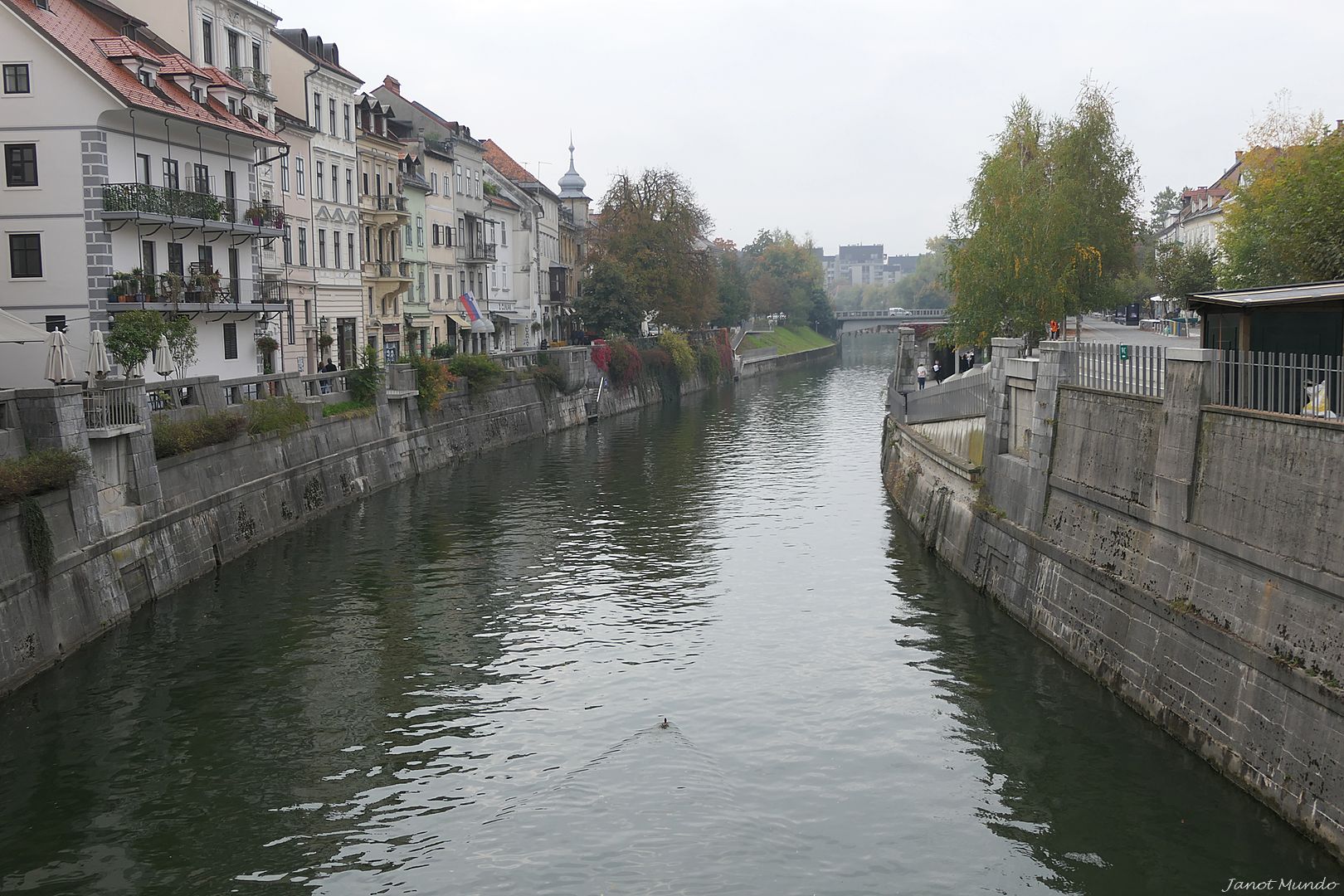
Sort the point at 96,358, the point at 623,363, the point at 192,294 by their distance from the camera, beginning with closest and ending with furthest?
the point at 96,358 < the point at 192,294 < the point at 623,363

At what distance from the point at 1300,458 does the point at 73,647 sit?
68.8ft

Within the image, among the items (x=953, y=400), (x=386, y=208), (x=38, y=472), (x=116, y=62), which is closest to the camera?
(x=38, y=472)

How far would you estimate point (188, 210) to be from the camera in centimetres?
3941

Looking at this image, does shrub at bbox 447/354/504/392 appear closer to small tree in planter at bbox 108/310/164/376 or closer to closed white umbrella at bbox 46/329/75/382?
small tree in planter at bbox 108/310/164/376

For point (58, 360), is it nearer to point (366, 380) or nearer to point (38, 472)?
point (38, 472)

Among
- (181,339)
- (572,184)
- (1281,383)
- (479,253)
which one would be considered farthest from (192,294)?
(572,184)

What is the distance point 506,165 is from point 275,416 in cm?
6562

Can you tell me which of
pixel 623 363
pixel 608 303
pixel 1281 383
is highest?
pixel 608 303

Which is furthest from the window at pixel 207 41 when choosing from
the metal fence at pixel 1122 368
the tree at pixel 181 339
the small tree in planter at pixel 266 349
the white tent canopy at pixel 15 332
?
the metal fence at pixel 1122 368

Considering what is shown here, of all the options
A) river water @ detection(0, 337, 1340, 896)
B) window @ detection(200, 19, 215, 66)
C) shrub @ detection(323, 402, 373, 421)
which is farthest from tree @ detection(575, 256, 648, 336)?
river water @ detection(0, 337, 1340, 896)

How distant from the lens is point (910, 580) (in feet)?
99.3

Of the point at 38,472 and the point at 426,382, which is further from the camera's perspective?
the point at 426,382

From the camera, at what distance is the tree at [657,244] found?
87.0 metres

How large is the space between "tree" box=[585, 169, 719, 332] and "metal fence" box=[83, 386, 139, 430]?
59.3 meters
